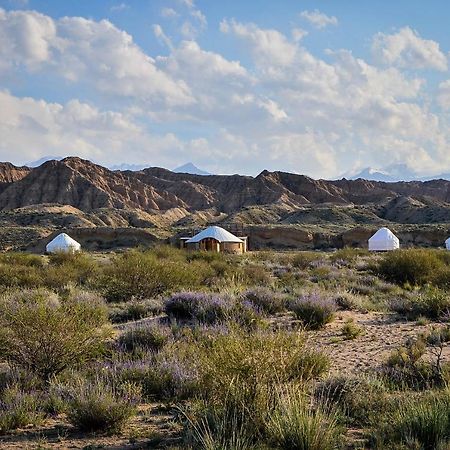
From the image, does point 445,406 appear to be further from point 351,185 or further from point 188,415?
point 351,185

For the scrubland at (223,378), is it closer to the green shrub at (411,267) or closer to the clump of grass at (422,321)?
the clump of grass at (422,321)

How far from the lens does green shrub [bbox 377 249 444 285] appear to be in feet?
72.4

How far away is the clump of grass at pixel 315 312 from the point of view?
11542 mm

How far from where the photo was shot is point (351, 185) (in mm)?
146250

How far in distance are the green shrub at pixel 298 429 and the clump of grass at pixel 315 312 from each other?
6.55m

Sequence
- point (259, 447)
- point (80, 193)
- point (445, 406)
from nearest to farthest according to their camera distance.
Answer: point (259, 447)
point (445, 406)
point (80, 193)

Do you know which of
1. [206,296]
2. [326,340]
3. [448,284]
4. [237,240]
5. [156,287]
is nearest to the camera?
[326,340]

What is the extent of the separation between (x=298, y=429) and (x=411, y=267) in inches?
755

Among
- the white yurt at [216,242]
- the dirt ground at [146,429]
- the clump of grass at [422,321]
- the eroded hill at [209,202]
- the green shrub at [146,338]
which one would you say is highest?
the eroded hill at [209,202]

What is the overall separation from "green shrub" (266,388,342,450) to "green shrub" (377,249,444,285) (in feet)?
57.7

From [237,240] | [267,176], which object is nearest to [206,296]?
[237,240]

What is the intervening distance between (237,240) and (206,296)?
142 ft

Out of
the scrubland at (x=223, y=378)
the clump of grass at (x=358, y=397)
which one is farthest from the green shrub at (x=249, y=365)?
the clump of grass at (x=358, y=397)

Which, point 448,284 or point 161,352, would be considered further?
point 448,284
